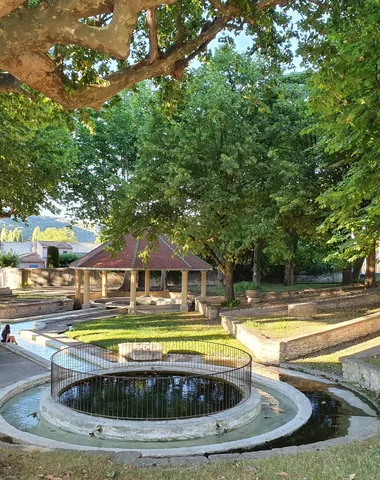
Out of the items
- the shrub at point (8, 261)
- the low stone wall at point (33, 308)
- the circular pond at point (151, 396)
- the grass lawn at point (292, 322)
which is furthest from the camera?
the shrub at point (8, 261)

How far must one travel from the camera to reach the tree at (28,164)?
718 inches

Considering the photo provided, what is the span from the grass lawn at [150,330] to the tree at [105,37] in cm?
1244

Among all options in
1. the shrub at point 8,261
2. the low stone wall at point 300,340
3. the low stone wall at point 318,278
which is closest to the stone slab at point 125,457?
the low stone wall at point 300,340

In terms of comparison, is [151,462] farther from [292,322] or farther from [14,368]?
[292,322]

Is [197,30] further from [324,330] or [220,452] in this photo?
[324,330]

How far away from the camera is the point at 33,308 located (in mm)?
29578

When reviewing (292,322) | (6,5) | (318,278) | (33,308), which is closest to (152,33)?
(6,5)

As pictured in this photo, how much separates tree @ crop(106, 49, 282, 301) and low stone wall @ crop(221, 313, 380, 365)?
5.74m

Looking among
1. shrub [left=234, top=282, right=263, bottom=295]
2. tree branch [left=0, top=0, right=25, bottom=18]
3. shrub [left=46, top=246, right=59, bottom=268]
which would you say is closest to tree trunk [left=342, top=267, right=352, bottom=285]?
shrub [left=234, top=282, right=263, bottom=295]

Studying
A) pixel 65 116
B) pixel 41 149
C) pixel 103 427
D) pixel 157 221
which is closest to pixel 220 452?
pixel 103 427

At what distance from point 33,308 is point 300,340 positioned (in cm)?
1992

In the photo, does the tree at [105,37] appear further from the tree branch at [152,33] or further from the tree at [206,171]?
the tree at [206,171]

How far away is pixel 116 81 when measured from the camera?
7480mm

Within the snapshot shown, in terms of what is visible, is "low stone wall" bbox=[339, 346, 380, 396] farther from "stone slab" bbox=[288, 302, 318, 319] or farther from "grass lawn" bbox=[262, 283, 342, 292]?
"grass lawn" bbox=[262, 283, 342, 292]
